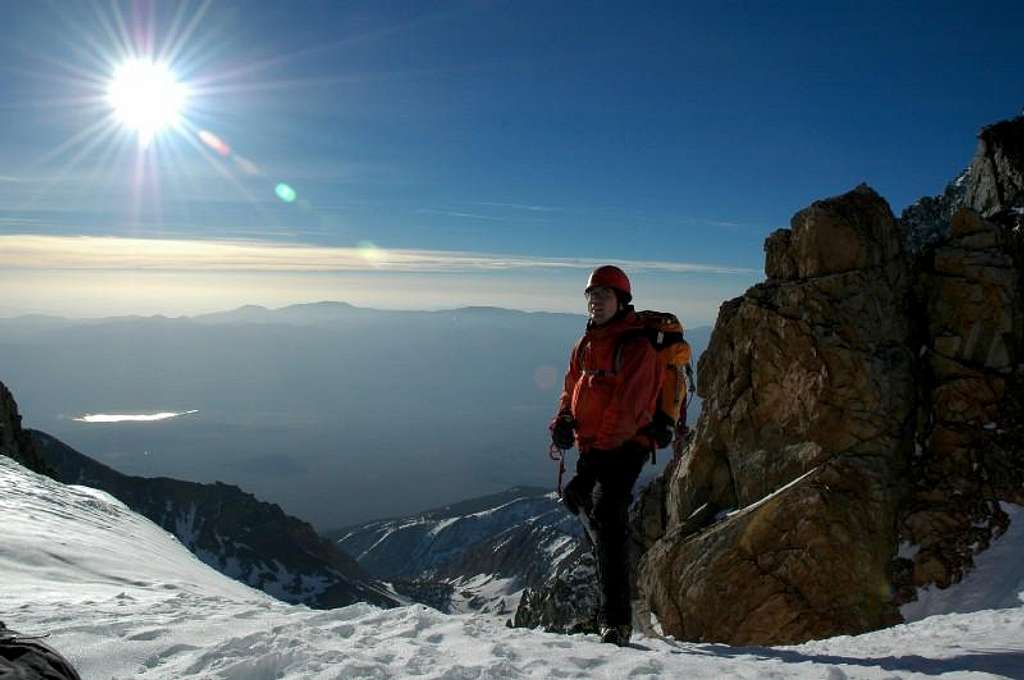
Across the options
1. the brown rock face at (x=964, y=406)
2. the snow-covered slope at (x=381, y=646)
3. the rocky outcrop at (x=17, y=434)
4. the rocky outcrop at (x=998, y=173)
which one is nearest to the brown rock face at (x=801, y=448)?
the brown rock face at (x=964, y=406)

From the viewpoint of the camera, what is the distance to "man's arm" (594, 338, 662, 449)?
24.9 feet

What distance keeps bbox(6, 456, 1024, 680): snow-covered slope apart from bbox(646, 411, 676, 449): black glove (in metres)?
2.25

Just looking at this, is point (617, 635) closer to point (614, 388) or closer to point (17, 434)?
point (614, 388)

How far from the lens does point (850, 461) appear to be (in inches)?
761

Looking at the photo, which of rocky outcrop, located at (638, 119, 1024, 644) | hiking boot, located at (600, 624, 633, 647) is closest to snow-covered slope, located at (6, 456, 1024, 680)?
hiking boot, located at (600, 624, 633, 647)

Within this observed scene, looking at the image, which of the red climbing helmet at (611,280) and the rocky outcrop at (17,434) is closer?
the red climbing helmet at (611,280)

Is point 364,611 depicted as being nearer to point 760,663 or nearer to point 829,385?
point 760,663

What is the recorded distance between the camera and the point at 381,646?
6.09 metres

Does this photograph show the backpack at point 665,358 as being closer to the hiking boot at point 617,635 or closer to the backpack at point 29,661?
the hiking boot at point 617,635

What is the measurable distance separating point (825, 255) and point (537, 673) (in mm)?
21636

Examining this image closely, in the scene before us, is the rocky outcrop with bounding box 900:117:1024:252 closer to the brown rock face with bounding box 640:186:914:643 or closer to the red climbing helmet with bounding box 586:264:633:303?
the brown rock face with bounding box 640:186:914:643

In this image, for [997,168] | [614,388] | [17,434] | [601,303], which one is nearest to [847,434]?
[614,388]

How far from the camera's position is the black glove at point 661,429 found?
25.1ft

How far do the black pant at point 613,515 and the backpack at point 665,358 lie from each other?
1.25ft
